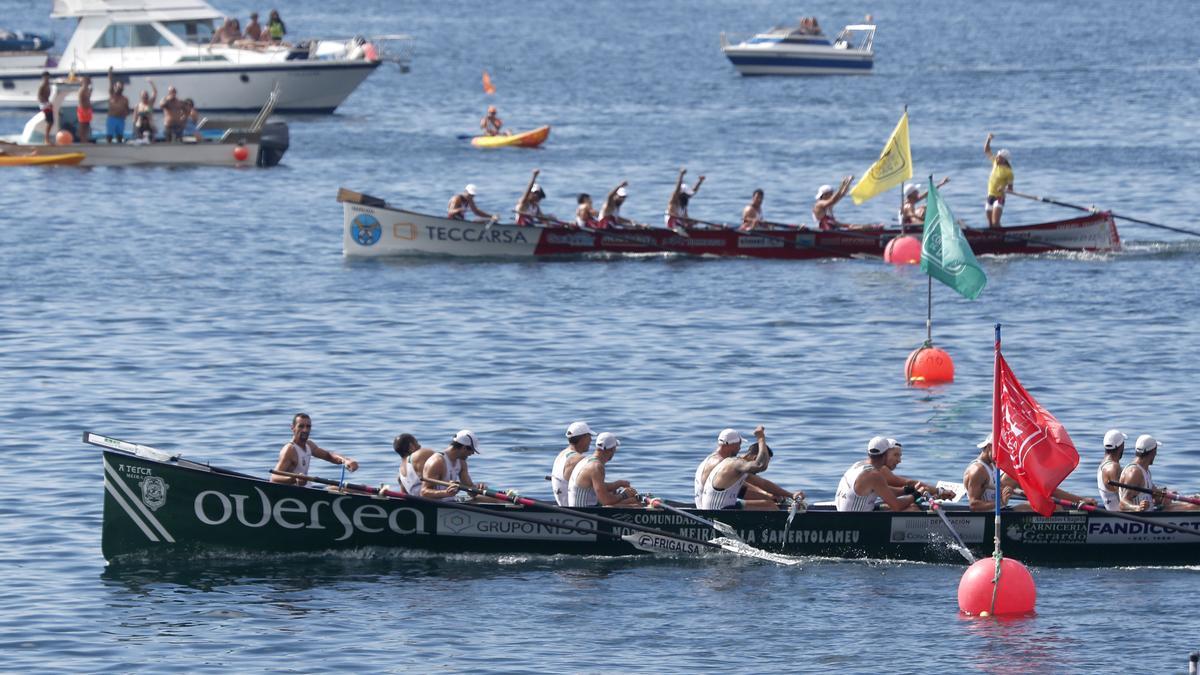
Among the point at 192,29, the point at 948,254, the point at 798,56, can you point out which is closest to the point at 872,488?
the point at 948,254

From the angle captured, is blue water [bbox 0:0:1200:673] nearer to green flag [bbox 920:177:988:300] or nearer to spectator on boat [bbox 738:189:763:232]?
spectator on boat [bbox 738:189:763:232]

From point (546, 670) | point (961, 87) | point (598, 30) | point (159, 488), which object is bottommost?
point (546, 670)

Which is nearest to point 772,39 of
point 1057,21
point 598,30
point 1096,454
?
point 598,30

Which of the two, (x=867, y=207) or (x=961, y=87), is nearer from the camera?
(x=867, y=207)

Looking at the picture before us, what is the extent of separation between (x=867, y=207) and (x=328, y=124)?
79.6 feet

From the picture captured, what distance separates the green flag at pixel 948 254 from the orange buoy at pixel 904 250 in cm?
1056

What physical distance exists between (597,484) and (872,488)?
10.7ft

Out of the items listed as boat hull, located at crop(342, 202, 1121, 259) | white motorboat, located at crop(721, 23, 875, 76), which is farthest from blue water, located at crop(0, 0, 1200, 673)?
white motorboat, located at crop(721, 23, 875, 76)

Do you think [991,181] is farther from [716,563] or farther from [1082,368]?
[716,563]

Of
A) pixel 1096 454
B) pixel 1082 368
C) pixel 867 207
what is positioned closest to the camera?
pixel 1096 454

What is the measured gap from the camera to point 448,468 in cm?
2531

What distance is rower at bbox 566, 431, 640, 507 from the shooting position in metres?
24.9

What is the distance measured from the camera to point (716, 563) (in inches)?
989

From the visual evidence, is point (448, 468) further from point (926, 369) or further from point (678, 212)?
point (678, 212)
